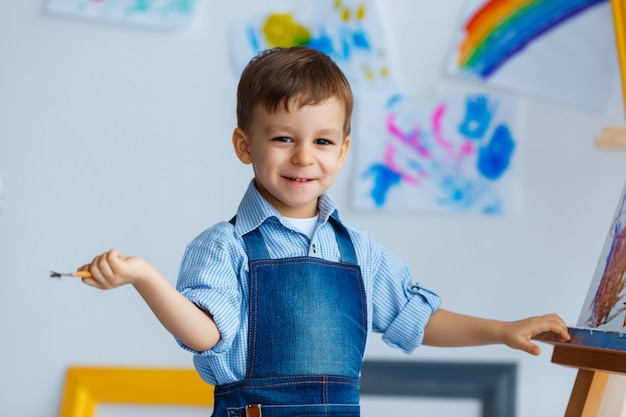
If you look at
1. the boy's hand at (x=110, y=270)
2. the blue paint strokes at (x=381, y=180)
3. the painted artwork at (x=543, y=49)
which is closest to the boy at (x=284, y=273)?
the boy's hand at (x=110, y=270)

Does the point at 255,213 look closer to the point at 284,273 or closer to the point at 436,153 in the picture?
the point at 284,273

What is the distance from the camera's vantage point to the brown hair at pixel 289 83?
113 centimetres

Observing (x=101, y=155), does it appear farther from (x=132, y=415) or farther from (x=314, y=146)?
(x=314, y=146)

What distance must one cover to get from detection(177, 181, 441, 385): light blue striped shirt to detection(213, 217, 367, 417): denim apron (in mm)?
15

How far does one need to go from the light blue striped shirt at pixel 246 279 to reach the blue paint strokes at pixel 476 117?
833mm

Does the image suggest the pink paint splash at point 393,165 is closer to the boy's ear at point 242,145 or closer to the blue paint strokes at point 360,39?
the blue paint strokes at point 360,39

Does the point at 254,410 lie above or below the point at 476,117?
below

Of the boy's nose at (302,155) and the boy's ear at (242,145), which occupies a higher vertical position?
the boy's ear at (242,145)

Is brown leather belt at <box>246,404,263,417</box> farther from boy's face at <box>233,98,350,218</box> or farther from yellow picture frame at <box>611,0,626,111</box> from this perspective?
yellow picture frame at <box>611,0,626,111</box>

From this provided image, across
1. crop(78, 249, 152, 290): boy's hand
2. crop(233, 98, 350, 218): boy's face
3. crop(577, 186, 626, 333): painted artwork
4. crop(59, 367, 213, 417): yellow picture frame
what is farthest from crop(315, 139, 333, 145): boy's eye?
crop(59, 367, 213, 417): yellow picture frame

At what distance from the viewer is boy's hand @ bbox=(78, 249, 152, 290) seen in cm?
92

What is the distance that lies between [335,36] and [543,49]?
0.49 meters

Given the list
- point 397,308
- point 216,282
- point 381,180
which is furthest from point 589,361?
point 381,180

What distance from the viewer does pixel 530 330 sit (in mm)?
1233
